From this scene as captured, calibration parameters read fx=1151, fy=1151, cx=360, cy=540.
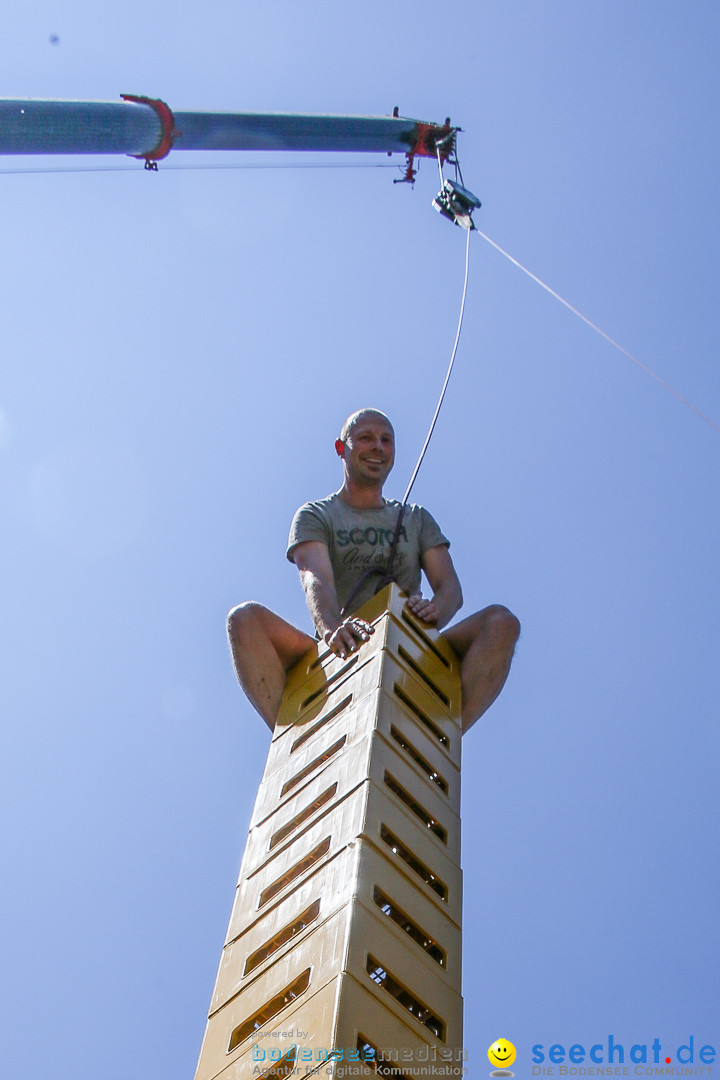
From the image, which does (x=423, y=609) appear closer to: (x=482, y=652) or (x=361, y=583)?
(x=482, y=652)

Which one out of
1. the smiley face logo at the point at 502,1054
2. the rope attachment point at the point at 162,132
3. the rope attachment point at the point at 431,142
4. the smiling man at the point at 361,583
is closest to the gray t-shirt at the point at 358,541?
the smiling man at the point at 361,583

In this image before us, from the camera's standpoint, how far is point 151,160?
32.2 feet

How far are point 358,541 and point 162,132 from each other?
5233mm

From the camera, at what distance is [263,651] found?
5.29m

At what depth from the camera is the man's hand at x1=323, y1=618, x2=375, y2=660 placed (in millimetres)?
4945

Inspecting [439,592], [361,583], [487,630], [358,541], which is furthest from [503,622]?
[358,541]

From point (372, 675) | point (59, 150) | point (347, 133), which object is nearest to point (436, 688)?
point (372, 675)

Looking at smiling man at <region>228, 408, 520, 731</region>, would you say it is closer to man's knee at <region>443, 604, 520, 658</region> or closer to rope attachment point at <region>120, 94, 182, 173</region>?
man's knee at <region>443, 604, 520, 658</region>

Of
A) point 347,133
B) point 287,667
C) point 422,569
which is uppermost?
point 347,133

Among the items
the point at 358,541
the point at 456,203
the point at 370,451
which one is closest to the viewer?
the point at 358,541

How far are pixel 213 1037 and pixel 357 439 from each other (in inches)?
140

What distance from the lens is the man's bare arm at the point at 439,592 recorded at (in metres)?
5.31

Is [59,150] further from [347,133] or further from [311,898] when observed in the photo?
[311,898]

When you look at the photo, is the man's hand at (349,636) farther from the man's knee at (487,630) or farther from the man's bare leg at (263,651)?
Result: the man's knee at (487,630)
